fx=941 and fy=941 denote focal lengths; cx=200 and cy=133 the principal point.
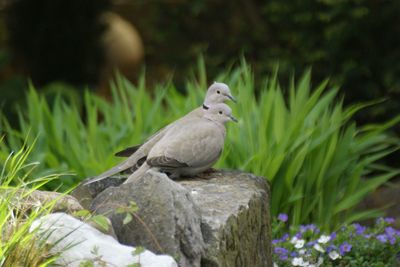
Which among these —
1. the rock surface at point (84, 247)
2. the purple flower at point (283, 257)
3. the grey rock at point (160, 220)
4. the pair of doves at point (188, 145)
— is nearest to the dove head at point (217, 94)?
the pair of doves at point (188, 145)

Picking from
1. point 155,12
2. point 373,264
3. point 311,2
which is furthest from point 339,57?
point 373,264

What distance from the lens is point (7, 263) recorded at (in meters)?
3.16

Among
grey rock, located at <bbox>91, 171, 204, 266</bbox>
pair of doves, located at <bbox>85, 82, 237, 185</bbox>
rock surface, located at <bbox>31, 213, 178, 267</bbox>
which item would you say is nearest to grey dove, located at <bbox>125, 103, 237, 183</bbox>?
pair of doves, located at <bbox>85, 82, 237, 185</bbox>

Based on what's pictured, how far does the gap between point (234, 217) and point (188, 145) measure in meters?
0.43

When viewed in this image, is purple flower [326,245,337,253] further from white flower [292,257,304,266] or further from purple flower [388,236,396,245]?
purple flower [388,236,396,245]

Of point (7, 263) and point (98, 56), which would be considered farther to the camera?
point (98, 56)

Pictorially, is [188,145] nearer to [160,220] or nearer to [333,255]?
[160,220]

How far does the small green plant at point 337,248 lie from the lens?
14.6 feet

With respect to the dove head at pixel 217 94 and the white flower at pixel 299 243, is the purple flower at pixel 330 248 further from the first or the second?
the dove head at pixel 217 94

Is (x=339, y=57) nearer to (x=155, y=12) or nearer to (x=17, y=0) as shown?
(x=155, y=12)

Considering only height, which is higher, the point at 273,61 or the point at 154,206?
the point at 154,206

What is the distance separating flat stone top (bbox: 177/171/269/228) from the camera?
3.72 metres

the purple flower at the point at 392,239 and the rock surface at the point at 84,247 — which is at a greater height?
the rock surface at the point at 84,247

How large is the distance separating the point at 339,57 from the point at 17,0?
188 inches
